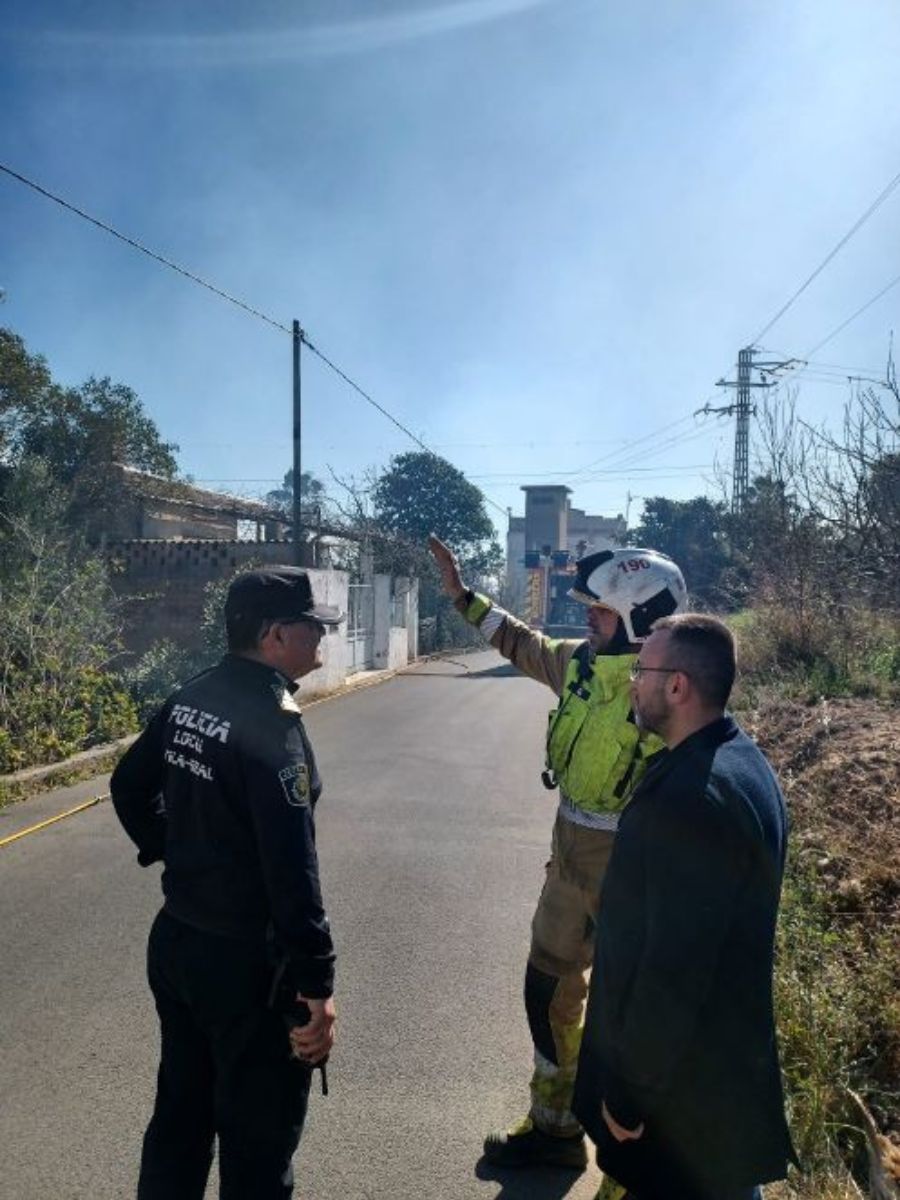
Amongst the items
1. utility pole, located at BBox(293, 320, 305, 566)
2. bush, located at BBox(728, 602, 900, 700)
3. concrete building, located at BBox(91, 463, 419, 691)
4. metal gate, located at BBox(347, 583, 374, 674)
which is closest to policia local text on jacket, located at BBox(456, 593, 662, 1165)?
bush, located at BBox(728, 602, 900, 700)

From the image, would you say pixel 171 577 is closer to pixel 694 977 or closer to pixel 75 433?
pixel 75 433

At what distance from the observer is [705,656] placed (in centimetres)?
194

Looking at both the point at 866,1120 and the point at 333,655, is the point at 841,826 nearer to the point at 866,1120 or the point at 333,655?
the point at 866,1120

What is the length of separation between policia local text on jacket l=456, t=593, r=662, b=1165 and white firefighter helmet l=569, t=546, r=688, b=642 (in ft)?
0.36

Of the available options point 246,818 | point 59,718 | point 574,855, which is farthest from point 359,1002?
point 59,718

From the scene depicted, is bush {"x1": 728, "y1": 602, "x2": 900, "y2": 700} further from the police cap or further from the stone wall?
the stone wall

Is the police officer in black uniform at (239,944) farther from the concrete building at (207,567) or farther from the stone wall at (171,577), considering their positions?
the stone wall at (171,577)

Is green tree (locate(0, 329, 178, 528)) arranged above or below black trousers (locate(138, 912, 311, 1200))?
above

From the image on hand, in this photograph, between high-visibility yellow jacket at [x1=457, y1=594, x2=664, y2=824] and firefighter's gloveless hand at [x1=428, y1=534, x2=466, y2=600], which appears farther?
firefighter's gloveless hand at [x1=428, y1=534, x2=466, y2=600]

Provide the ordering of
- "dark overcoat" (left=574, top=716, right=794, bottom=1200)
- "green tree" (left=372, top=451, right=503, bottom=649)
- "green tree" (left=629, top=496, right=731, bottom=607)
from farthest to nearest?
"green tree" (left=629, top=496, right=731, bottom=607) < "green tree" (left=372, top=451, right=503, bottom=649) < "dark overcoat" (left=574, top=716, right=794, bottom=1200)

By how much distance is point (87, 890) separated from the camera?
5.34m

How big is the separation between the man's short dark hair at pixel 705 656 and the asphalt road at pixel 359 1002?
6.01ft

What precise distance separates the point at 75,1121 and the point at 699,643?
2.67 m

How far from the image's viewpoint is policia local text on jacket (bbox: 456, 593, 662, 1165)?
2803mm
